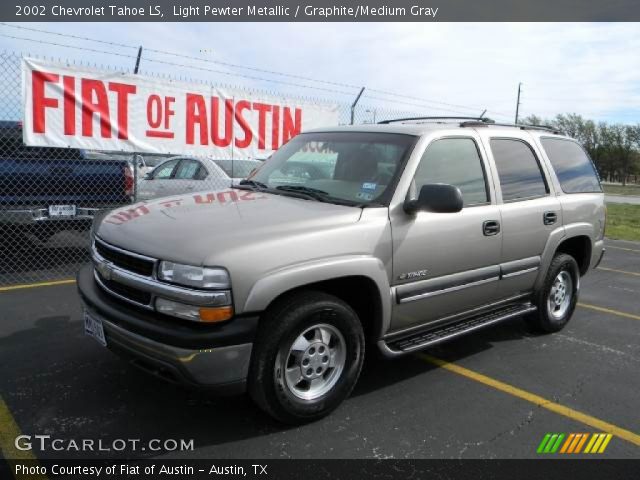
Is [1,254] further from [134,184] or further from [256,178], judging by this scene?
[256,178]

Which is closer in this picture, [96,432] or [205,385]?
[205,385]

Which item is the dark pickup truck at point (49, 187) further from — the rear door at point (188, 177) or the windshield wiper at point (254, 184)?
the windshield wiper at point (254, 184)

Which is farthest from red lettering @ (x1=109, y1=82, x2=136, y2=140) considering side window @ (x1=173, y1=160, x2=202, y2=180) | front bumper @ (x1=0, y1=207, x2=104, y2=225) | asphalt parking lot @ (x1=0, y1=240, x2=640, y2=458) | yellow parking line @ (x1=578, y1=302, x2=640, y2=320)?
yellow parking line @ (x1=578, y1=302, x2=640, y2=320)

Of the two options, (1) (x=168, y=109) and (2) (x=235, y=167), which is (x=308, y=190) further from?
(2) (x=235, y=167)

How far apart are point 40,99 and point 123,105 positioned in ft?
3.54

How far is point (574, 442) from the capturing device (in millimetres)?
3188

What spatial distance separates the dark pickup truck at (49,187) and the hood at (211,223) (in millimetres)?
3753

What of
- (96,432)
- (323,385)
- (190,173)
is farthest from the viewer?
(190,173)

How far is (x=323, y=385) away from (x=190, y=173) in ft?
22.0

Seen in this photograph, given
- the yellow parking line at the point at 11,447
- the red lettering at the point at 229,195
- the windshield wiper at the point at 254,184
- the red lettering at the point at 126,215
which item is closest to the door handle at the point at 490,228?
the windshield wiper at the point at 254,184

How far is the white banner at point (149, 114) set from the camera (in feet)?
22.1

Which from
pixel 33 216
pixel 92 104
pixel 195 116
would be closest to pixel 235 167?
pixel 195 116

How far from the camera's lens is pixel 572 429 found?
11.0ft

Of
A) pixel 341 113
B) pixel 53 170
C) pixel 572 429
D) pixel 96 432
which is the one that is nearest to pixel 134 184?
pixel 53 170
